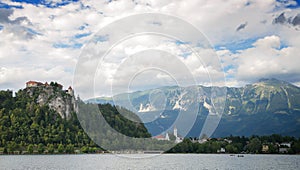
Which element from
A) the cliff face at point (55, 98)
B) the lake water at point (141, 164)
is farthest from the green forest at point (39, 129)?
the lake water at point (141, 164)

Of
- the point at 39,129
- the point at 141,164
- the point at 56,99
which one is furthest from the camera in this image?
the point at 56,99

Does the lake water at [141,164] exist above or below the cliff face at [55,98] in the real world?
below

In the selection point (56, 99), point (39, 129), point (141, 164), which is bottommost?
point (141, 164)

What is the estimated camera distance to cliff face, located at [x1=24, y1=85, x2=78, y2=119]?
177 m

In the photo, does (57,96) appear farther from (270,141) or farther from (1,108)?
(270,141)

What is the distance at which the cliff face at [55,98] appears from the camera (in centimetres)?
17675

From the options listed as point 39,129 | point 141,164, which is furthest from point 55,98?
point 141,164

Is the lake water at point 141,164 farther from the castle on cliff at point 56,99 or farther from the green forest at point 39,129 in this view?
the castle on cliff at point 56,99

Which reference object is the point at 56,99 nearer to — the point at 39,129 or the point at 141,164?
the point at 39,129

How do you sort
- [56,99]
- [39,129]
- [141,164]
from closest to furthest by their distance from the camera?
[141,164] → [39,129] → [56,99]

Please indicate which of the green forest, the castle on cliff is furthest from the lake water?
the castle on cliff

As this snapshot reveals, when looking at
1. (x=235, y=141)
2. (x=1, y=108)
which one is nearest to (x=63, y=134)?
(x=1, y=108)

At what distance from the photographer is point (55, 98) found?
585ft

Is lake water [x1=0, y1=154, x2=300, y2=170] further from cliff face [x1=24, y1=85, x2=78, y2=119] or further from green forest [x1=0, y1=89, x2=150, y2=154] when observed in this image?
cliff face [x1=24, y1=85, x2=78, y2=119]
